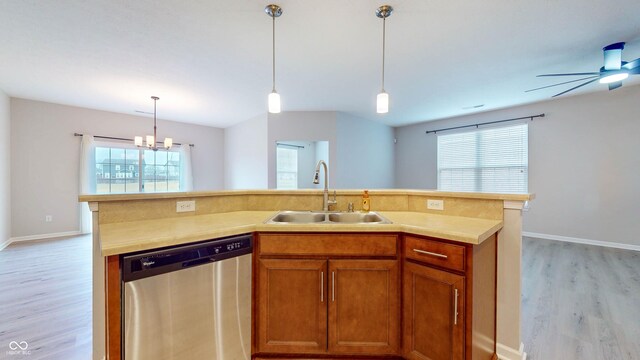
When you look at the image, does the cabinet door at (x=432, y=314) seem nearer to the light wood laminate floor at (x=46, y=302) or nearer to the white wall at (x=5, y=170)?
the light wood laminate floor at (x=46, y=302)

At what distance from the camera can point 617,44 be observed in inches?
102

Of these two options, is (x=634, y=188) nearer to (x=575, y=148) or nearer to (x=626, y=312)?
(x=575, y=148)

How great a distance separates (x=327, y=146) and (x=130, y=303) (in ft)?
14.5

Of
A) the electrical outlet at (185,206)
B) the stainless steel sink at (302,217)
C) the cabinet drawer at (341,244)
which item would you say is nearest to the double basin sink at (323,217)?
the stainless steel sink at (302,217)

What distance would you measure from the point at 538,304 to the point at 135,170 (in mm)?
7165

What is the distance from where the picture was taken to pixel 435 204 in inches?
76.5

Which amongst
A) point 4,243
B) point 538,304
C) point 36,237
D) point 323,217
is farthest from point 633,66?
point 36,237

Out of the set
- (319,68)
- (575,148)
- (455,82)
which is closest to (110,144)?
(319,68)

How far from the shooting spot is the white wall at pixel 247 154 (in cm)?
549

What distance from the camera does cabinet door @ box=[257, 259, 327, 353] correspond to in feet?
4.84

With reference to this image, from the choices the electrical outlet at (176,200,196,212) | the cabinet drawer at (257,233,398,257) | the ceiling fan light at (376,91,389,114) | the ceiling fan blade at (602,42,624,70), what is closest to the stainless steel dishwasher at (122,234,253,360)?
the cabinet drawer at (257,233,398,257)

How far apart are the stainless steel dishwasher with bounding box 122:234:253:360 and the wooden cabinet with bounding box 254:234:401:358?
11 centimetres

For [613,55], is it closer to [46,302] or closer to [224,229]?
[224,229]

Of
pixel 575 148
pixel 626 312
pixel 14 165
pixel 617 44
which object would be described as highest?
pixel 617 44
